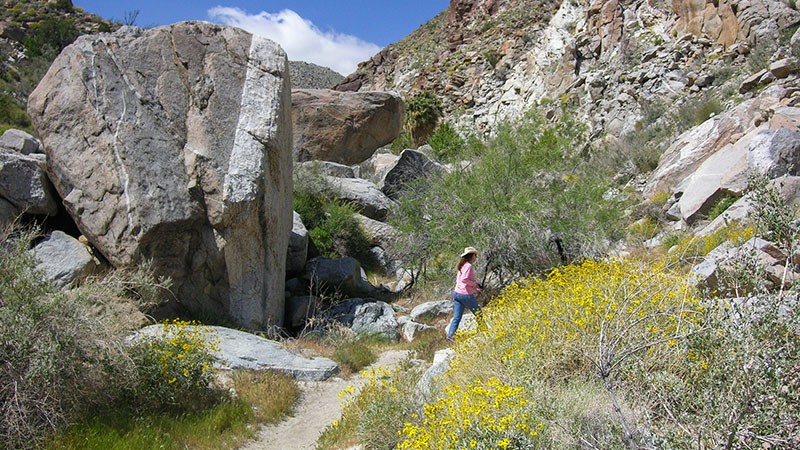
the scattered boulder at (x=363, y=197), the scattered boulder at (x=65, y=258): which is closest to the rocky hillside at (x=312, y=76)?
the scattered boulder at (x=363, y=197)

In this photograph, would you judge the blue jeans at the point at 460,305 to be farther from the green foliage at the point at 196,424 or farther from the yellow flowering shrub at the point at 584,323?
the green foliage at the point at 196,424

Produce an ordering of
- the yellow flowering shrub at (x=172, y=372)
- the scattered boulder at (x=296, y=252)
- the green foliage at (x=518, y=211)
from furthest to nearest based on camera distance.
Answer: the scattered boulder at (x=296, y=252)
the green foliage at (x=518, y=211)
the yellow flowering shrub at (x=172, y=372)

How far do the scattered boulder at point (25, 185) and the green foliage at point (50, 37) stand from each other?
22.6 meters

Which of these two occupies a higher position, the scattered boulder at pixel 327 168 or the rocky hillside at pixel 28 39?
the rocky hillside at pixel 28 39

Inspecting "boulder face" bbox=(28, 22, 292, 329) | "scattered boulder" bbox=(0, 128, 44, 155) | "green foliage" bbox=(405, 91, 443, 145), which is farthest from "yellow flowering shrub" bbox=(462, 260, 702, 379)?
"green foliage" bbox=(405, 91, 443, 145)

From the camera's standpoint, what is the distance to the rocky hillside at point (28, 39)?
925 inches

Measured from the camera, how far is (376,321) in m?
11.3

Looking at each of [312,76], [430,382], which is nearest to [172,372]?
[430,382]

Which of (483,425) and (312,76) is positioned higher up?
(312,76)

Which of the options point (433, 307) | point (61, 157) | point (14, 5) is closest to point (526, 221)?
point (433, 307)

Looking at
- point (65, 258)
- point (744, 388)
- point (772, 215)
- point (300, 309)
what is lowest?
point (300, 309)

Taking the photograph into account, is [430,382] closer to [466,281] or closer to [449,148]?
[466,281]

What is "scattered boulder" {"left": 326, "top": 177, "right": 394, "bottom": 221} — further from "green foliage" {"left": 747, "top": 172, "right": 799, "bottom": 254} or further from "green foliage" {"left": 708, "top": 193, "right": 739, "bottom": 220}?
"green foliage" {"left": 747, "top": 172, "right": 799, "bottom": 254}

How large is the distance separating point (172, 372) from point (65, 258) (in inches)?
149
